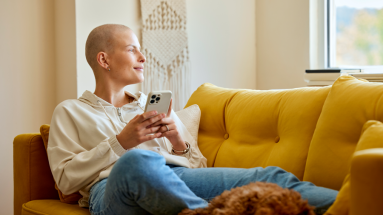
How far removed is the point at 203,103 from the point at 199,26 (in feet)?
3.61

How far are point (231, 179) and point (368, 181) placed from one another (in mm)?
553

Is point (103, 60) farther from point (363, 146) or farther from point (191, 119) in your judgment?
point (363, 146)

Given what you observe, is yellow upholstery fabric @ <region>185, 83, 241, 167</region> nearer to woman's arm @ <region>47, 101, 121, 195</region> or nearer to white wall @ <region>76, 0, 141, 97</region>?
woman's arm @ <region>47, 101, 121, 195</region>

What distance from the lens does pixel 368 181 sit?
2.47 feet

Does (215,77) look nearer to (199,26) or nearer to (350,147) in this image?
(199,26)

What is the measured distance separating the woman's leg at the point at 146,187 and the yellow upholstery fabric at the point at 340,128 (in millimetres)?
403

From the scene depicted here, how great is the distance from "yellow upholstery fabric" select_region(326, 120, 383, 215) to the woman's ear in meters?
1.04

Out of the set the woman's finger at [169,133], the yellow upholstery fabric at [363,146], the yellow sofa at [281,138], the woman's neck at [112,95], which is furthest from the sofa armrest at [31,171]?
the yellow upholstery fabric at [363,146]

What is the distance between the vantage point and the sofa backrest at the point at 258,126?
1.34 metres

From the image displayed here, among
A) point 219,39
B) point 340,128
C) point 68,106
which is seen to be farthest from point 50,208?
point 219,39

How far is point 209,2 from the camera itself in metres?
2.80

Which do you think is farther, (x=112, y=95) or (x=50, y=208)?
(x=112, y=95)

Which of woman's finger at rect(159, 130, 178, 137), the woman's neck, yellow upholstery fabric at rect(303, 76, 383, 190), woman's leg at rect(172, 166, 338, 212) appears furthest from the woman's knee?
the woman's neck

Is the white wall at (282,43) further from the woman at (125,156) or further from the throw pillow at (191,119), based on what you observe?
the woman at (125,156)
